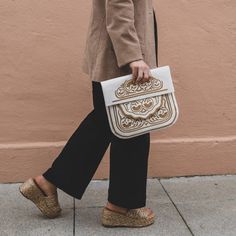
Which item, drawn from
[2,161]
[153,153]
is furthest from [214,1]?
[2,161]

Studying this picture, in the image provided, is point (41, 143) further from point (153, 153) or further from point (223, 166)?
point (223, 166)

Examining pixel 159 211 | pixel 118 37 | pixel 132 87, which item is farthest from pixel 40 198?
pixel 118 37

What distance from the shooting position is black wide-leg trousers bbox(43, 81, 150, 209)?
326 centimetres

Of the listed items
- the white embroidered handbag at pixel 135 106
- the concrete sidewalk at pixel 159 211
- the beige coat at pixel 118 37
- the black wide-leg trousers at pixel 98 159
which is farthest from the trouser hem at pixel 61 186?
the beige coat at pixel 118 37

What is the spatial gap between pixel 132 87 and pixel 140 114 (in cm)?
16

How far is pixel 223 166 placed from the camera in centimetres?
432

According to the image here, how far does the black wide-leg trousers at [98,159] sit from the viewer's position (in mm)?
3264

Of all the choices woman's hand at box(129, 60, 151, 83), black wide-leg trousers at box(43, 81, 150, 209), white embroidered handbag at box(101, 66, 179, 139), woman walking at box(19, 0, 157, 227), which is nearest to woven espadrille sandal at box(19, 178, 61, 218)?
woman walking at box(19, 0, 157, 227)

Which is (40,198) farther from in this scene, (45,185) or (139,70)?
(139,70)

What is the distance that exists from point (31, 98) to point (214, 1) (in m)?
1.56

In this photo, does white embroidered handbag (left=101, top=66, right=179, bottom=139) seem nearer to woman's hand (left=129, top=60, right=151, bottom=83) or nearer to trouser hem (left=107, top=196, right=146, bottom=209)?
woman's hand (left=129, top=60, right=151, bottom=83)

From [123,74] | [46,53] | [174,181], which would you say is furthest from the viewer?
[174,181]

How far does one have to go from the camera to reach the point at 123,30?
9.61 ft

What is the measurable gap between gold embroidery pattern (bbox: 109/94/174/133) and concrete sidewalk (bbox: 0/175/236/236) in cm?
70
